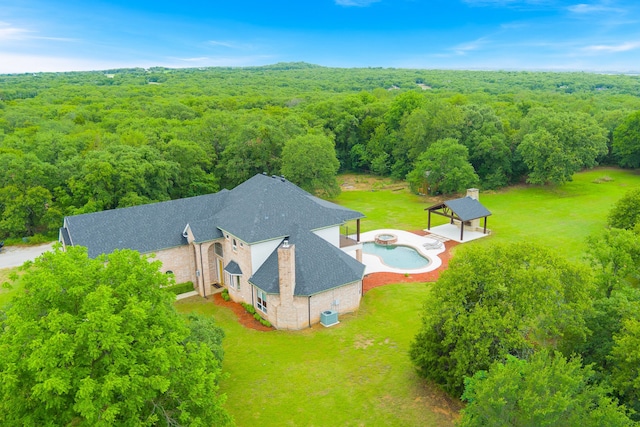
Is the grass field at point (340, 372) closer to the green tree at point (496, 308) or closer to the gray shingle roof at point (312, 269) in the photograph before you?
the green tree at point (496, 308)

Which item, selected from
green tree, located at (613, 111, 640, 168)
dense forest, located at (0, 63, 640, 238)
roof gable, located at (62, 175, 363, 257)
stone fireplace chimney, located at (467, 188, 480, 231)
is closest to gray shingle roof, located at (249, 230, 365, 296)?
roof gable, located at (62, 175, 363, 257)

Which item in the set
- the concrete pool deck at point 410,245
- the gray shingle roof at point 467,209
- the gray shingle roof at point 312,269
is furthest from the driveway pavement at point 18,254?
the gray shingle roof at point 467,209

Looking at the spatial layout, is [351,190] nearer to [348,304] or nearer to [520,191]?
[520,191]

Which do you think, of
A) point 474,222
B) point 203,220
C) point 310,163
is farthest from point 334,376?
point 310,163

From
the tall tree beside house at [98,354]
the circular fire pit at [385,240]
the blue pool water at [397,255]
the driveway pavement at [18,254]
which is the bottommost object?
the blue pool water at [397,255]

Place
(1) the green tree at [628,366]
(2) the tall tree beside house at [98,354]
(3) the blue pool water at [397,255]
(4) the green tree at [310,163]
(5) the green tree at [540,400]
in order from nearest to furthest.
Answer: (2) the tall tree beside house at [98,354], (5) the green tree at [540,400], (1) the green tree at [628,366], (3) the blue pool water at [397,255], (4) the green tree at [310,163]

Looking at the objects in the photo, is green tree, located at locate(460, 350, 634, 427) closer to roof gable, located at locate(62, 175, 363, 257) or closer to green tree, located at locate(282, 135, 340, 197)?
roof gable, located at locate(62, 175, 363, 257)
